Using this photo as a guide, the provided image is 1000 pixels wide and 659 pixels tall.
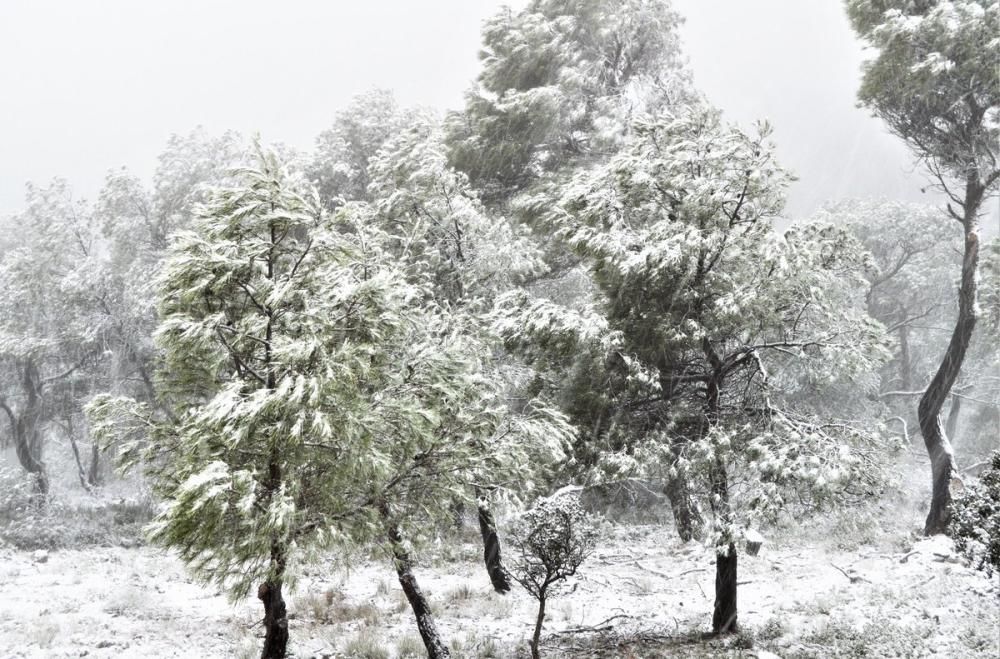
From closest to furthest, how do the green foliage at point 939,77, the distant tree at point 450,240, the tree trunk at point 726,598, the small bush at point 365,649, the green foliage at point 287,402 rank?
the green foliage at point 287,402 < the small bush at point 365,649 < the tree trunk at point 726,598 < the green foliage at point 939,77 < the distant tree at point 450,240

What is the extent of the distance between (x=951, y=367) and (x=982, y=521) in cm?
703

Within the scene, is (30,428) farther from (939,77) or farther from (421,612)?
(939,77)

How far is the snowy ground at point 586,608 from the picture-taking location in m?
7.31

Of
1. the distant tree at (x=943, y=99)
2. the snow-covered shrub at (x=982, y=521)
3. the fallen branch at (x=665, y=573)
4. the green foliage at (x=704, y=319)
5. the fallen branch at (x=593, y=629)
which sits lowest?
the fallen branch at (x=593, y=629)

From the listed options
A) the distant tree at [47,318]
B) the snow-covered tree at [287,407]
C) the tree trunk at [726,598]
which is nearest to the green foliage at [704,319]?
the tree trunk at [726,598]

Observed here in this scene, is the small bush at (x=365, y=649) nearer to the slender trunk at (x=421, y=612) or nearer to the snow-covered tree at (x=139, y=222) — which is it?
the slender trunk at (x=421, y=612)

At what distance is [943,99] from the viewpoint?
10.8 metres

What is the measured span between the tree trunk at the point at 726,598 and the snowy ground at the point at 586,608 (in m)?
0.37

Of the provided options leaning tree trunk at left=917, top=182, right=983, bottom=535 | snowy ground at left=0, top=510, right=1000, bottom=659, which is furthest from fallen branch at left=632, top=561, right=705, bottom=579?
leaning tree trunk at left=917, top=182, right=983, bottom=535

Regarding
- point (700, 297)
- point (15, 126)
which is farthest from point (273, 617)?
point (15, 126)

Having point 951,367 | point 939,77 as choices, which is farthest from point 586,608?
point 939,77

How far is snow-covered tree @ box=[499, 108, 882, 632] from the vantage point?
305 inches

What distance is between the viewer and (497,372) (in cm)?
1055

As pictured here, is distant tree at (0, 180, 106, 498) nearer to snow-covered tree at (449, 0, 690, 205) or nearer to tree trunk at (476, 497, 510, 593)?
snow-covered tree at (449, 0, 690, 205)
